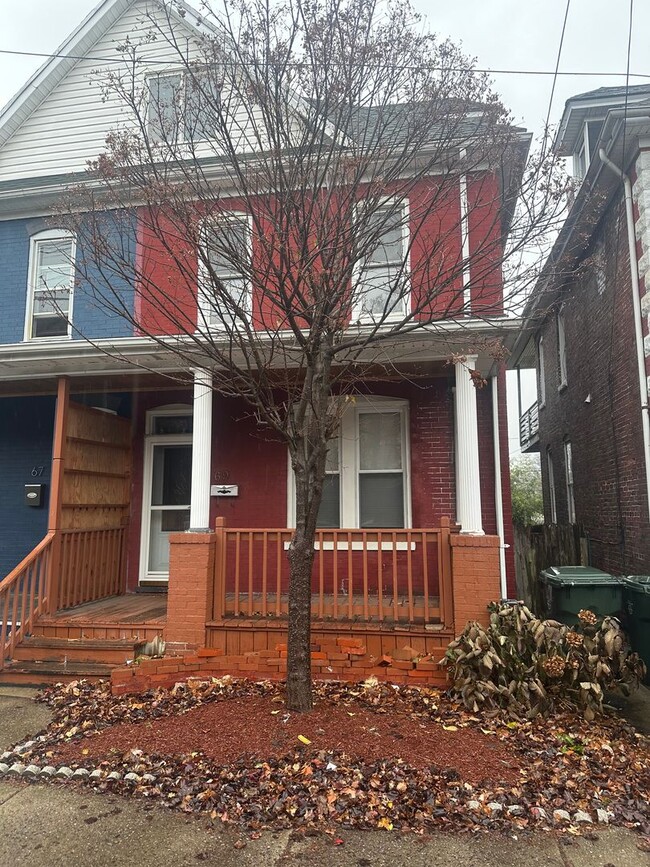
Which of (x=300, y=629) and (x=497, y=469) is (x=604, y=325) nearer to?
(x=497, y=469)

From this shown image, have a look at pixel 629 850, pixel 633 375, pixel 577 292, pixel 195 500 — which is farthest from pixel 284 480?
pixel 577 292

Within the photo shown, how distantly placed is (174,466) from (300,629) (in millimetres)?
4584

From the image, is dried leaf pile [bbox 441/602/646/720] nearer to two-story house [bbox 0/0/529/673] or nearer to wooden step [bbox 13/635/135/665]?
two-story house [bbox 0/0/529/673]

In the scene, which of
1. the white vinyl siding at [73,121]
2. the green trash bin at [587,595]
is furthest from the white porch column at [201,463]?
the white vinyl siding at [73,121]

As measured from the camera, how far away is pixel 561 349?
11.4 meters

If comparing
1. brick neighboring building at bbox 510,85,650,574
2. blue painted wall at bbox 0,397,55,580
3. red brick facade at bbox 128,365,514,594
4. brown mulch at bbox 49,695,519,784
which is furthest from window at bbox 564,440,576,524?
blue painted wall at bbox 0,397,55,580

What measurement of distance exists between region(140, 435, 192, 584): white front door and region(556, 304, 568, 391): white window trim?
24.7 ft

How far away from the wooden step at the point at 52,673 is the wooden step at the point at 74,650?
3.0 inches

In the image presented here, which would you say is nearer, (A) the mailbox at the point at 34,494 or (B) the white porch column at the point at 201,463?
(B) the white porch column at the point at 201,463

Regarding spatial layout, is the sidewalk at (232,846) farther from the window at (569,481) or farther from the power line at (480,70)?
the window at (569,481)

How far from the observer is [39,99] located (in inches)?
348

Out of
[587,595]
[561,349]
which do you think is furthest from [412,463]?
[561,349]

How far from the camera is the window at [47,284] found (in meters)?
8.09

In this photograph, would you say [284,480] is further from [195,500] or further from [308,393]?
[308,393]
